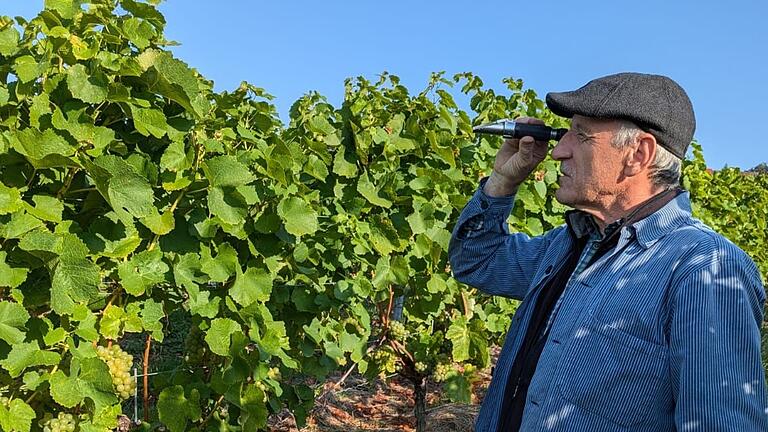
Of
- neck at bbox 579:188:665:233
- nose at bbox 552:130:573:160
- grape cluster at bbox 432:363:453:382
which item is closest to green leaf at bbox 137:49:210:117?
nose at bbox 552:130:573:160

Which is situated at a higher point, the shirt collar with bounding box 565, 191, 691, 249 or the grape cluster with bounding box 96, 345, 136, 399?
the shirt collar with bounding box 565, 191, 691, 249

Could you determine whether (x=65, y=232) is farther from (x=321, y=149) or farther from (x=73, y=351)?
(x=321, y=149)

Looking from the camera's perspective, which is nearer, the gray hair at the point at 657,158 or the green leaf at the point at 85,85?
the gray hair at the point at 657,158

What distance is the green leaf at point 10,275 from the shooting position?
197 cm

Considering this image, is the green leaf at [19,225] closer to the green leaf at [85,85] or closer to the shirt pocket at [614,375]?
the green leaf at [85,85]

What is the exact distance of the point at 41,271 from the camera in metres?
2.19

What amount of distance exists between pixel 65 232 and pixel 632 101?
59.1 inches

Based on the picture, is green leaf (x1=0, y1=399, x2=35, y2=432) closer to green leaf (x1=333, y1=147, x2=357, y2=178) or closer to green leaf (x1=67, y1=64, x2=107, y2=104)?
green leaf (x1=67, y1=64, x2=107, y2=104)

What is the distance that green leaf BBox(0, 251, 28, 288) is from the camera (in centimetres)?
197

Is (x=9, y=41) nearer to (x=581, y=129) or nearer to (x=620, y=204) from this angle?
(x=581, y=129)

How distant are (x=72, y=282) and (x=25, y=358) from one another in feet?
0.93

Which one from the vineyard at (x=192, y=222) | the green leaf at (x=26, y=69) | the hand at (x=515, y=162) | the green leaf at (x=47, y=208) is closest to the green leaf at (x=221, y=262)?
the vineyard at (x=192, y=222)

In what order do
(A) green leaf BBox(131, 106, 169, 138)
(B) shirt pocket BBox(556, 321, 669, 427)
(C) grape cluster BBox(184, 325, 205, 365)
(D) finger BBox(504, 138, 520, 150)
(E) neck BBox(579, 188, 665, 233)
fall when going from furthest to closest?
(C) grape cluster BBox(184, 325, 205, 365), (A) green leaf BBox(131, 106, 169, 138), (D) finger BBox(504, 138, 520, 150), (E) neck BBox(579, 188, 665, 233), (B) shirt pocket BBox(556, 321, 669, 427)

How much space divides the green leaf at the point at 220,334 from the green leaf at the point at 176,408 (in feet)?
0.74
